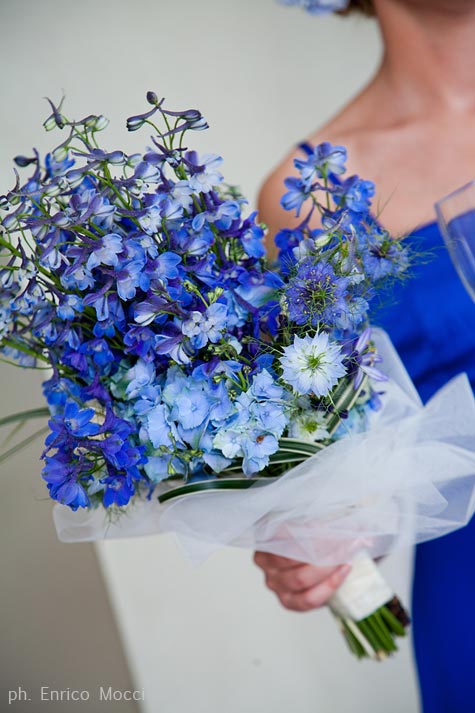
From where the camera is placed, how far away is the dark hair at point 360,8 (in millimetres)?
1233

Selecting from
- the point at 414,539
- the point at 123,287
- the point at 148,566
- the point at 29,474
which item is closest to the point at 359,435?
the point at 414,539

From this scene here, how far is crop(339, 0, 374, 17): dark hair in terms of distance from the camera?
1233 millimetres

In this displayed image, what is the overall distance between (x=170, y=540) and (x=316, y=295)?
4.09ft

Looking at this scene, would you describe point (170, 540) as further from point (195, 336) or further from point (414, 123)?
point (195, 336)

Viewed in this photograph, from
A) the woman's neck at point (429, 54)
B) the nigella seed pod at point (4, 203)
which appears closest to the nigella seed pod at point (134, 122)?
the nigella seed pod at point (4, 203)

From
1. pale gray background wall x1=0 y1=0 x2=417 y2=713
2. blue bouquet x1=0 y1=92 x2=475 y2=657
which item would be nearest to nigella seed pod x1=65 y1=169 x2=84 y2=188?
blue bouquet x1=0 y1=92 x2=475 y2=657

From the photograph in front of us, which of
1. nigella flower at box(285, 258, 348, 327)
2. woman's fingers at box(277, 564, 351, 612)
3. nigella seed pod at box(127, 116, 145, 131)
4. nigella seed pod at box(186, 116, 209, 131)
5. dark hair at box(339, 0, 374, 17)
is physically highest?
dark hair at box(339, 0, 374, 17)

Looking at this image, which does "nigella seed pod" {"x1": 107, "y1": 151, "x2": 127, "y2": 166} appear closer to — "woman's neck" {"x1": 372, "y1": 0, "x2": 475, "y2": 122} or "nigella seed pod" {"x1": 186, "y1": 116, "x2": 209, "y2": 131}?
"nigella seed pod" {"x1": 186, "y1": 116, "x2": 209, "y2": 131}

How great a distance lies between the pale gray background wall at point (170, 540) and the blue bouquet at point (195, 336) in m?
0.48

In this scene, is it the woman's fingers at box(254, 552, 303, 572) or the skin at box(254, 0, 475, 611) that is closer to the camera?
the woman's fingers at box(254, 552, 303, 572)

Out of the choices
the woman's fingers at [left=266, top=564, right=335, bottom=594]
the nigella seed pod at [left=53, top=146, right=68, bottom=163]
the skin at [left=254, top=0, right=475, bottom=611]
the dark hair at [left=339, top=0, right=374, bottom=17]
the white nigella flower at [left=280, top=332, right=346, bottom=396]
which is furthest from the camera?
the dark hair at [left=339, top=0, right=374, bottom=17]

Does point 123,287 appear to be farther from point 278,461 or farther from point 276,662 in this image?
point 276,662

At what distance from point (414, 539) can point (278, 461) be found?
0.74 feet

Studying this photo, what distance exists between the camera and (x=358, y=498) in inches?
28.6
